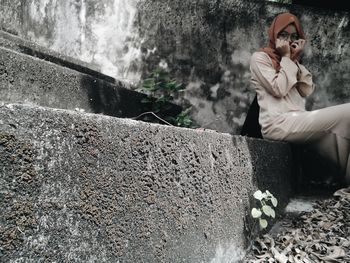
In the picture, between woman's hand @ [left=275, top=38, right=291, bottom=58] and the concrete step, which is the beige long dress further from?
the concrete step

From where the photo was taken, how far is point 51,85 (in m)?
2.59

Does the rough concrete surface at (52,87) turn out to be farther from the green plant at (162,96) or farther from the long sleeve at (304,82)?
the long sleeve at (304,82)

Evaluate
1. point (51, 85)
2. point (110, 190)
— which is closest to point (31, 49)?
point (51, 85)

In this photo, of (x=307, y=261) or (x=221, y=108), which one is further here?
(x=221, y=108)

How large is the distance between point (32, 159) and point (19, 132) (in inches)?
2.9

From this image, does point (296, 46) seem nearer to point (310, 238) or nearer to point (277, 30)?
point (277, 30)

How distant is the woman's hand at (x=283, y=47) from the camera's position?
11.3 ft

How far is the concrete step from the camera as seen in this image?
7.57ft

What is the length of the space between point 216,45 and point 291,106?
128 cm

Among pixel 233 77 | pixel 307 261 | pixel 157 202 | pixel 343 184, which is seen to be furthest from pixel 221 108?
pixel 157 202

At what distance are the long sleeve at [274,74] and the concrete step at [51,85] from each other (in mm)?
1120

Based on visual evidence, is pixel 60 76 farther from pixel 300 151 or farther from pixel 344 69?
pixel 344 69

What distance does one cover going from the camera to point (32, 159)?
982 mm

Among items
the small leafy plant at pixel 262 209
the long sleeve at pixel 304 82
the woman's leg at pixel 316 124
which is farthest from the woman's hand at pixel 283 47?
the small leafy plant at pixel 262 209
